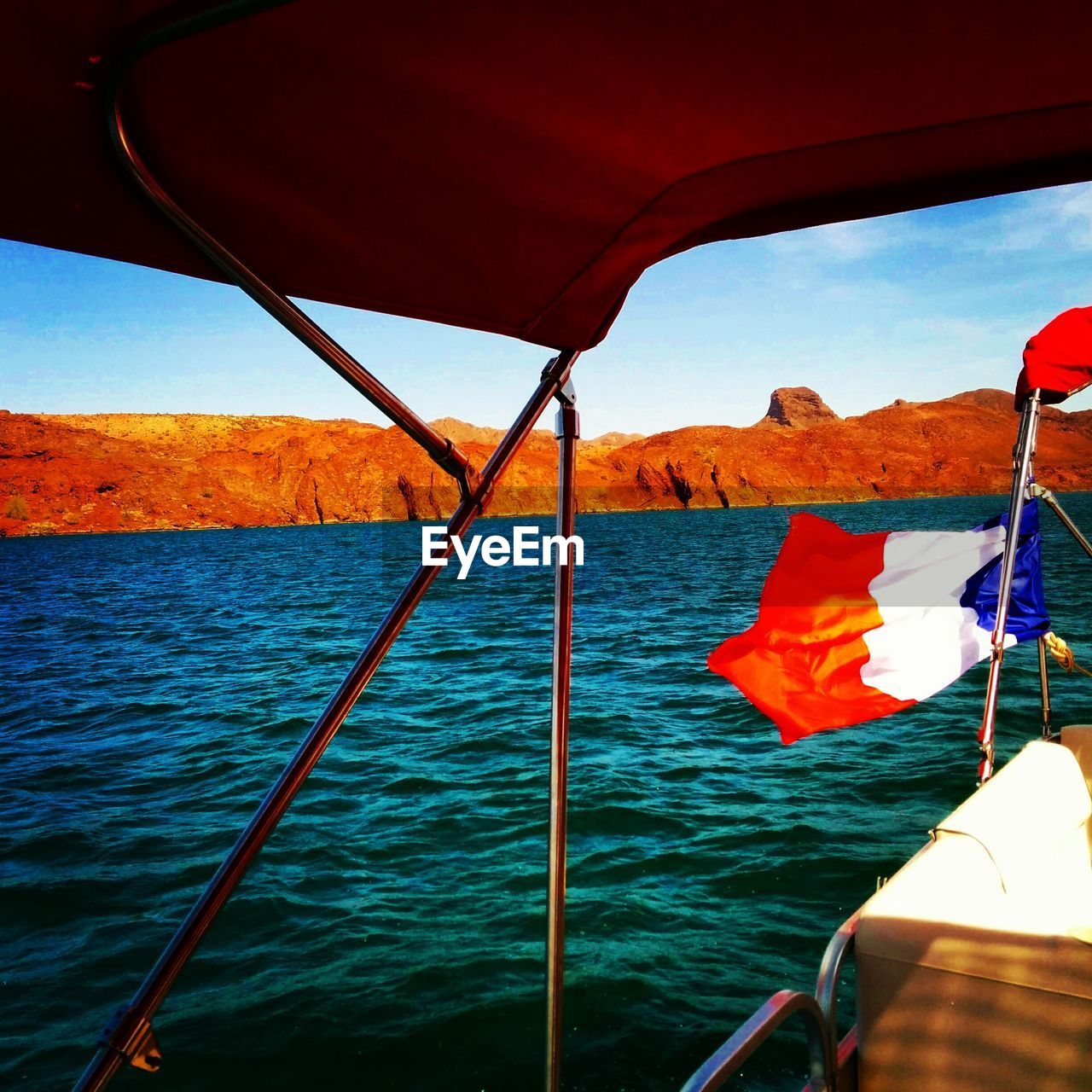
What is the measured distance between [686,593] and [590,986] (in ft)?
89.2

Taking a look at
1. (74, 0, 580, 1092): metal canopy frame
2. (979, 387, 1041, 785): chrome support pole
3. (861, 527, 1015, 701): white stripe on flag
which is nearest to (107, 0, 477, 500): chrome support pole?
(74, 0, 580, 1092): metal canopy frame

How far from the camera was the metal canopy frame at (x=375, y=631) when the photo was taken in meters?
1.30

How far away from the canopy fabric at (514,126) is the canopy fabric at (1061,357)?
3342 mm

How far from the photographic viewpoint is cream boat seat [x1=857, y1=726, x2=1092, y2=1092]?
2.25 meters

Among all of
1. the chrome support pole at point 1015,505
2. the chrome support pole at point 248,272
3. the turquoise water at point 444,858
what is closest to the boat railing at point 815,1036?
the chrome support pole at point 248,272

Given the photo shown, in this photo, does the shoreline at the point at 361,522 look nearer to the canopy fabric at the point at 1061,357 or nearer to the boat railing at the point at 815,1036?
the canopy fabric at the point at 1061,357

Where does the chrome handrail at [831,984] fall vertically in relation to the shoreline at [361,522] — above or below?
above

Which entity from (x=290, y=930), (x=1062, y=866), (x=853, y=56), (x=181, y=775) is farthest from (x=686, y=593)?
(x=853, y=56)

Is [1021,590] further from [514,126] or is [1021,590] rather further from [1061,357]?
[514,126]

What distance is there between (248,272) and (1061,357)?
175 inches

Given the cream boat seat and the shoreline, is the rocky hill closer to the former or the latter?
the shoreline

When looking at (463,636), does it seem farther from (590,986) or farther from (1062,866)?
(1062,866)

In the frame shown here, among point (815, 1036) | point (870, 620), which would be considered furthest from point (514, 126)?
point (870, 620)

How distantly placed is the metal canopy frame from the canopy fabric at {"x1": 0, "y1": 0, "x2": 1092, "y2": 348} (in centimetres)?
6
